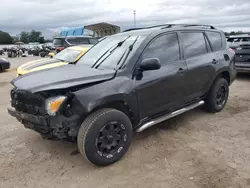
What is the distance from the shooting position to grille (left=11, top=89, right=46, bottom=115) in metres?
3.02

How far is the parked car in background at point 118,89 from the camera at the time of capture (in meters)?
3.00

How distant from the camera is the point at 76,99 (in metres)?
2.95

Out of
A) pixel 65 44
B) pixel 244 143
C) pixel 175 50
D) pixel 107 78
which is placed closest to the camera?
pixel 107 78

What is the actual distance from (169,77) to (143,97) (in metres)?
0.62

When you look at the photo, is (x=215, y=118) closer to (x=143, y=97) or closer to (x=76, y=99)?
(x=143, y=97)

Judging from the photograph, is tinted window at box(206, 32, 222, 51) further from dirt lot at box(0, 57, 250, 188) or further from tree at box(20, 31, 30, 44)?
tree at box(20, 31, 30, 44)

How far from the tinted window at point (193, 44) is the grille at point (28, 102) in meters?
2.54

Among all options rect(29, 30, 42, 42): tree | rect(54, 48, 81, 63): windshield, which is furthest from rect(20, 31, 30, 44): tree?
rect(54, 48, 81, 63): windshield

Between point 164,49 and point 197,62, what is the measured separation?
804 mm

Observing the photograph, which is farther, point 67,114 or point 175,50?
point 175,50

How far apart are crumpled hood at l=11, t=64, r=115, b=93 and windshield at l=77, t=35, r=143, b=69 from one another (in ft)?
0.85

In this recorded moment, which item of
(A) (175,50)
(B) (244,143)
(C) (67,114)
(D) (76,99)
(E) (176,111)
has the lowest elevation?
(B) (244,143)

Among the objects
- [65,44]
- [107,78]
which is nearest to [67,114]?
[107,78]

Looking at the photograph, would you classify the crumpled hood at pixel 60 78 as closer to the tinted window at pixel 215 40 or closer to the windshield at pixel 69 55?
the tinted window at pixel 215 40
